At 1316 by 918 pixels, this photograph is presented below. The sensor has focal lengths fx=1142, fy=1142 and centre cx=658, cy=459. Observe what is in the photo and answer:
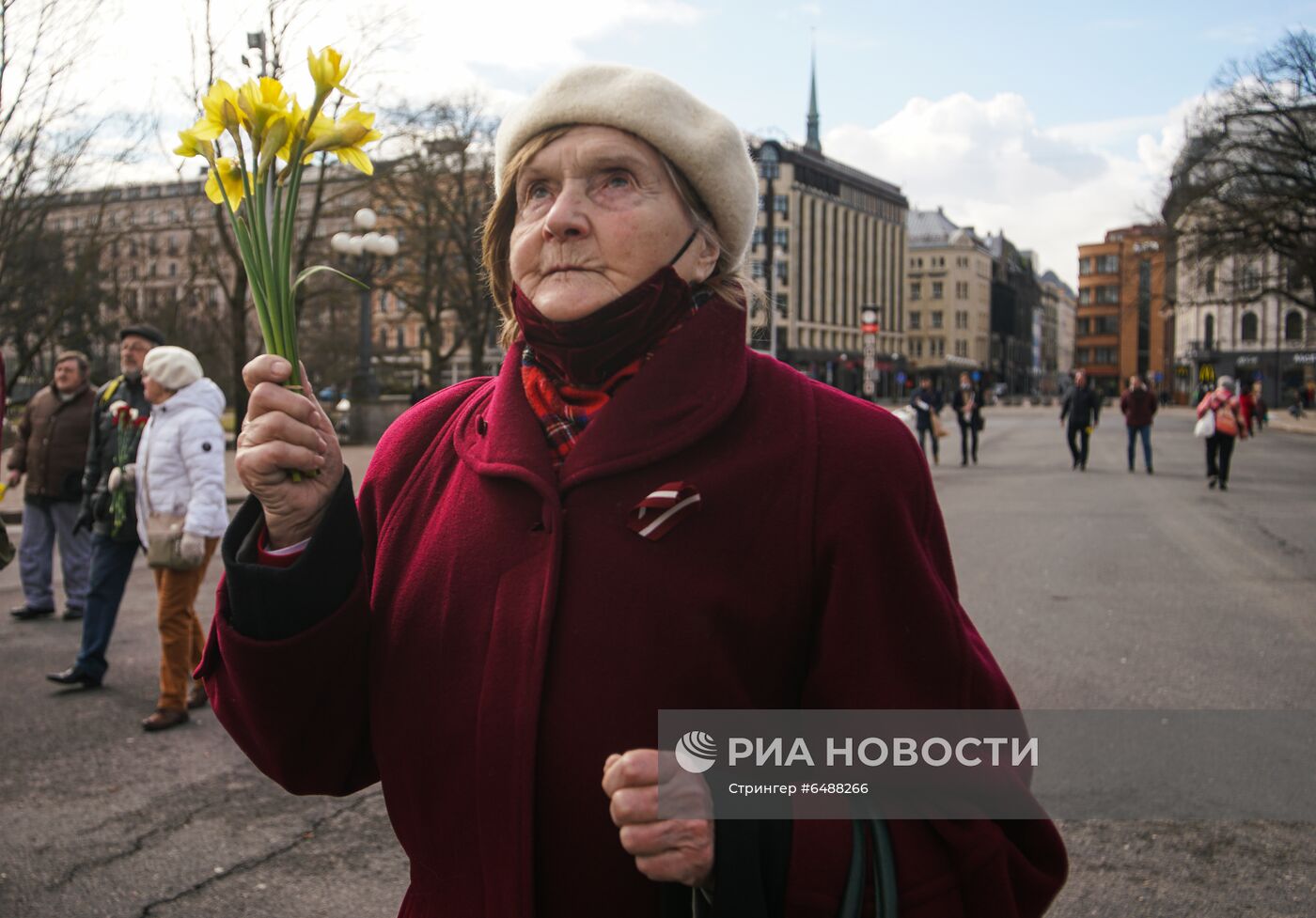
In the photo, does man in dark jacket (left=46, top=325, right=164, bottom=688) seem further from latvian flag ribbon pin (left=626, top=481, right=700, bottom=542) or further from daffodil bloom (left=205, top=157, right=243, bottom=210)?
latvian flag ribbon pin (left=626, top=481, right=700, bottom=542)

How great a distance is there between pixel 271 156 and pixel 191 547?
4654 mm

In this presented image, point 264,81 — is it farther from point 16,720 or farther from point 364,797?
point 16,720

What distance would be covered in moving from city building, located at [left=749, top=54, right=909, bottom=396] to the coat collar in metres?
90.0

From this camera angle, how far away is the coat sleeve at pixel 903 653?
1.42 metres

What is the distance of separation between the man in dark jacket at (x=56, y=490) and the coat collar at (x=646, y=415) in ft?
25.2

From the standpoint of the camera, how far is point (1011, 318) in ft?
510

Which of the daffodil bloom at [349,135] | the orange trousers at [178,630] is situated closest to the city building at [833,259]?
the orange trousers at [178,630]

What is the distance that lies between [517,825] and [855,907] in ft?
1.43

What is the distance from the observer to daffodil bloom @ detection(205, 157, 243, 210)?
153 centimetres

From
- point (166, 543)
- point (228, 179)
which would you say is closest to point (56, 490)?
point (166, 543)

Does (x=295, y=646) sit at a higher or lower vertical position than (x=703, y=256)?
lower

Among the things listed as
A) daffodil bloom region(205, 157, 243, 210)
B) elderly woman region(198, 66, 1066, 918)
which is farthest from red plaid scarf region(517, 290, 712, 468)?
daffodil bloom region(205, 157, 243, 210)

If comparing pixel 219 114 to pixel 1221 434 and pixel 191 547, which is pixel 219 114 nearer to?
pixel 191 547

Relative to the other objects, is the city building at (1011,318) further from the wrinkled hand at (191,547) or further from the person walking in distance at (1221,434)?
the wrinkled hand at (191,547)
